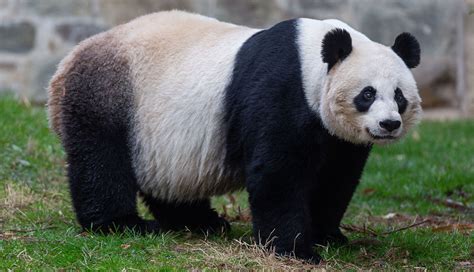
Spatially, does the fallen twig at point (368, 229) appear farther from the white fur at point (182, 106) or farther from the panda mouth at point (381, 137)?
the panda mouth at point (381, 137)

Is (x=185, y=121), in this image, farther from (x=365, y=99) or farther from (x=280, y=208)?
(x=365, y=99)

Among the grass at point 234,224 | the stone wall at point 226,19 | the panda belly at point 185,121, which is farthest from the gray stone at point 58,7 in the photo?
the panda belly at point 185,121

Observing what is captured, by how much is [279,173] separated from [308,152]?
0.21 metres

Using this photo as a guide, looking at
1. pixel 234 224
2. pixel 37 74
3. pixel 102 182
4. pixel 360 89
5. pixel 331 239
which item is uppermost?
pixel 360 89

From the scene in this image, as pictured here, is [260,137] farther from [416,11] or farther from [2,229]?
[416,11]

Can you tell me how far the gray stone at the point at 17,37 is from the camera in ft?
38.8

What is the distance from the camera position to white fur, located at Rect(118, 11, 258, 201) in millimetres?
6000

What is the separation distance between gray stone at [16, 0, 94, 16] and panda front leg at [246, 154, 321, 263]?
700 cm

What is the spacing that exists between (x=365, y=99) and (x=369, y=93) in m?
0.04

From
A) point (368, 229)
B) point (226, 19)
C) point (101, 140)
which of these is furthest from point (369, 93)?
point (226, 19)

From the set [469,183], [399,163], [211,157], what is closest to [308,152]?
[211,157]

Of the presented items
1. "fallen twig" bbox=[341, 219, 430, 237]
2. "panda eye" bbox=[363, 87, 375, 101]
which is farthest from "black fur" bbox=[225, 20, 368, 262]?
"fallen twig" bbox=[341, 219, 430, 237]

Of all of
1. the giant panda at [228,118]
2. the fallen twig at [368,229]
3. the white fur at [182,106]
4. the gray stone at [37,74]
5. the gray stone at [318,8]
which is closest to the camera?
the giant panda at [228,118]

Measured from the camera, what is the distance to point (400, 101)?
5.29 meters
